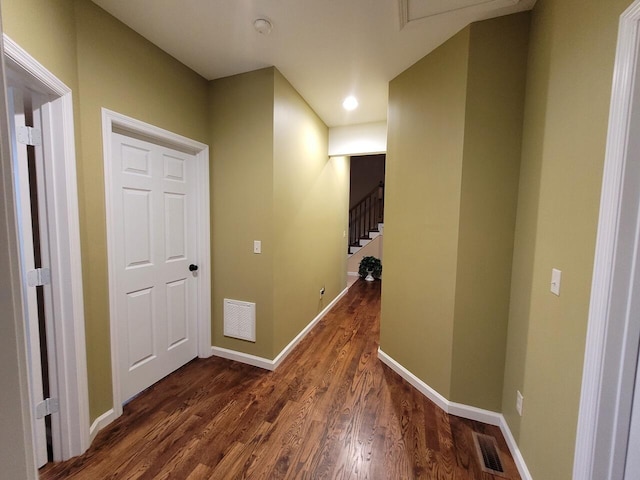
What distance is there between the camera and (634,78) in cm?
82

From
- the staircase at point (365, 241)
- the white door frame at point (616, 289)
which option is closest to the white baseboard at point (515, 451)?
the white door frame at point (616, 289)

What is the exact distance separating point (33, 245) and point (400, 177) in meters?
2.39

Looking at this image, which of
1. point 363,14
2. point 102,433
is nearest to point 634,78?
point 363,14

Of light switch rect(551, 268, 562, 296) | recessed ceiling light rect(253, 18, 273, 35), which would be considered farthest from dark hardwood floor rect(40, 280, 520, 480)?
recessed ceiling light rect(253, 18, 273, 35)

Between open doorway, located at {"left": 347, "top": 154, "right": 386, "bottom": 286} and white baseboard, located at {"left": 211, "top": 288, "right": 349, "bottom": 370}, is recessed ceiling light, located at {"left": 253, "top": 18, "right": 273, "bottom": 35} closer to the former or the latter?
white baseboard, located at {"left": 211, "top": 288, "right": 349, "bottom": 370}

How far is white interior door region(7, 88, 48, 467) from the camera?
1269mm

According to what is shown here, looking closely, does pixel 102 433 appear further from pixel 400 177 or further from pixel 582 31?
pixel 582 31

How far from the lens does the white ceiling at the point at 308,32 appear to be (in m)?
1.53

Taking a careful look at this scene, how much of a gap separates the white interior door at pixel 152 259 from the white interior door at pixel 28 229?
0.38 m

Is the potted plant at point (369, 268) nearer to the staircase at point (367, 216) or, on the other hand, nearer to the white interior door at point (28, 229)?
the staircase at point (367, 216)

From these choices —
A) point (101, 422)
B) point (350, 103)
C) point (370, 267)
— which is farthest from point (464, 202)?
point (370, 267)

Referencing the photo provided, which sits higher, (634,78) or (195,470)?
(634,78)

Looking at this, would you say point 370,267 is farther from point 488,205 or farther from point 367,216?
point 488,205

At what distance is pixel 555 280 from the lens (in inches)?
46.9
